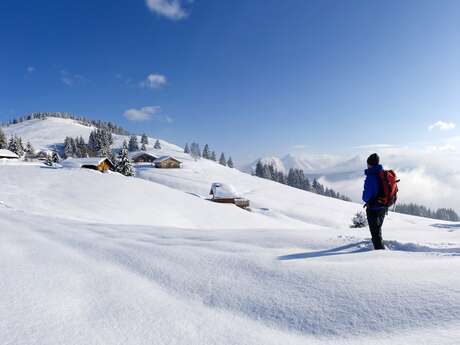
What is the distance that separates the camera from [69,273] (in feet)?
12.2

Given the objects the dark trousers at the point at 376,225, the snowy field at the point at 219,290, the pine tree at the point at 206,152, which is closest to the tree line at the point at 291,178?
the pine tree at the point at 206,152

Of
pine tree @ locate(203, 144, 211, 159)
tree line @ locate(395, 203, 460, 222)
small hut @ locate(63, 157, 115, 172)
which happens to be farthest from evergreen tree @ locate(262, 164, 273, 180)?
small hut @ locate(63, 157, 115, 172)

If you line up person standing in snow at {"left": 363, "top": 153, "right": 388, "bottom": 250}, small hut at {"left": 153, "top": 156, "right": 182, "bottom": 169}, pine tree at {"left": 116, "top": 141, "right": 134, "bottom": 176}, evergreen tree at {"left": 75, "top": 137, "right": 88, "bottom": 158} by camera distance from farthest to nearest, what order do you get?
evergreen tree at {"left": 75, "top": 137, "right": 88, "bottom": 158} → small hut at {"left": 153, "top": 156, "right": 182, "bottom": 169} → pine tree at {"left": 116, "top": 141, "right": 134, "bottom": 176} → person standing in snow at {"left": 363, "top": 153, "right": 388, "bottom": 250}

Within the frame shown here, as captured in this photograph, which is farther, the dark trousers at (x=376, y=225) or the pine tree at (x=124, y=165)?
the pine tree at (x=124, y=165)

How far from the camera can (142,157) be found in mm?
102688

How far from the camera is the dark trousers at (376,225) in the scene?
5.33 m

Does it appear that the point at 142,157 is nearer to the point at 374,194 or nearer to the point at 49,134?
the point at 374,194

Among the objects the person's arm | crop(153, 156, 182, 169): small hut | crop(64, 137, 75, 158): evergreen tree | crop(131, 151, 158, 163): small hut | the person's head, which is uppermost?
crop(64, 137, 75, 158): evergreen tree

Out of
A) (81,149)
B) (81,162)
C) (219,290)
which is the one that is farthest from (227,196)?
(81,149)

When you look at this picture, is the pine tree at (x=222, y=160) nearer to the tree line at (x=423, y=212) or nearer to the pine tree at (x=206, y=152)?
the pine tree at (x=206, y=152)

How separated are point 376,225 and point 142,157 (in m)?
104

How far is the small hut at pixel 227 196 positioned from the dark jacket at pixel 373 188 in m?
41.0

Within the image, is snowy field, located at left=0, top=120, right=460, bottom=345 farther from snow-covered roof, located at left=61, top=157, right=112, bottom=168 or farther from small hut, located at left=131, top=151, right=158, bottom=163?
small hut, located at left=131, top=151, right=158, bottom=163

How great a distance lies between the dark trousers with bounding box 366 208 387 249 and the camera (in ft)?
17.5
